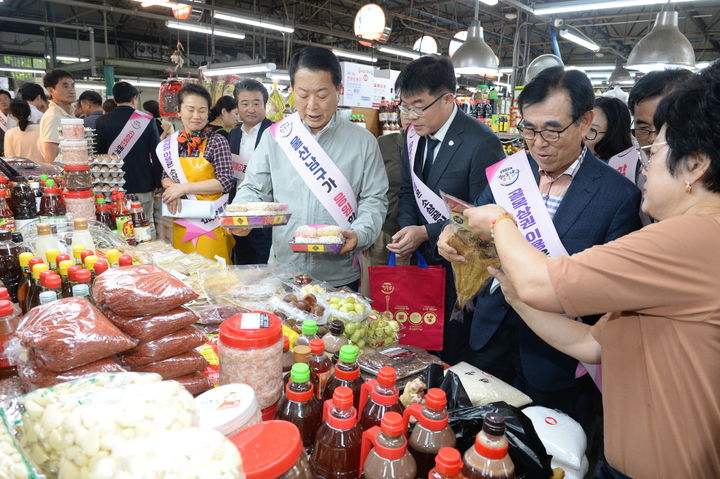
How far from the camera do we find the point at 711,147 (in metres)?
1.06

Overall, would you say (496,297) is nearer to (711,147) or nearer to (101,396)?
(711,147)

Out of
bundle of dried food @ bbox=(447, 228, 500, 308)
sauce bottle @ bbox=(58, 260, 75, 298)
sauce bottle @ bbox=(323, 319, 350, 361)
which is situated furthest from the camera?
bundle of dried food @ bbox=(447, 228, 500, 308)

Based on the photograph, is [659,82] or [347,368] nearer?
[347,368]

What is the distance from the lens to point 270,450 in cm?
73

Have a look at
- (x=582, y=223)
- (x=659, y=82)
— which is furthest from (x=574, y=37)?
(x=582, y=223)

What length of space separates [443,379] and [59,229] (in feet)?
6.71

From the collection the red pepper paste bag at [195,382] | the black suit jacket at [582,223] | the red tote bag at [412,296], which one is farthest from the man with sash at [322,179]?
the red pepper paste bag at [195,382]

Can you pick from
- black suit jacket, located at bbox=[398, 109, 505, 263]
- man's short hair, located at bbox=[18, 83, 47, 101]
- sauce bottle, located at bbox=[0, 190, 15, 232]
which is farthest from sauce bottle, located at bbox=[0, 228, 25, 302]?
man's short hair, located at bbox=[18, 83, 47, 101]

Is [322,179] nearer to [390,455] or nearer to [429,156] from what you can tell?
[429,156]

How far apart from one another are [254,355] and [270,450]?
37 centimetres

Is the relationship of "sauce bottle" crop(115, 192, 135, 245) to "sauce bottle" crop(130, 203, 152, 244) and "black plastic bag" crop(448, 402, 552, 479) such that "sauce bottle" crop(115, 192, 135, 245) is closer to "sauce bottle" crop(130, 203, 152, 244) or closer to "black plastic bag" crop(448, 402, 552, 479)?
"sauce bottle" crop(130, 203, 152, 244)

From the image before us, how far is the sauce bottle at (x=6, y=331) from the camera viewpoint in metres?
1.12

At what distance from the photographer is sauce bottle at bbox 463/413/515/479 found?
81 cm

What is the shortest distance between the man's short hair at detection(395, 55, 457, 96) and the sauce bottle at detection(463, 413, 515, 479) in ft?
7.11
